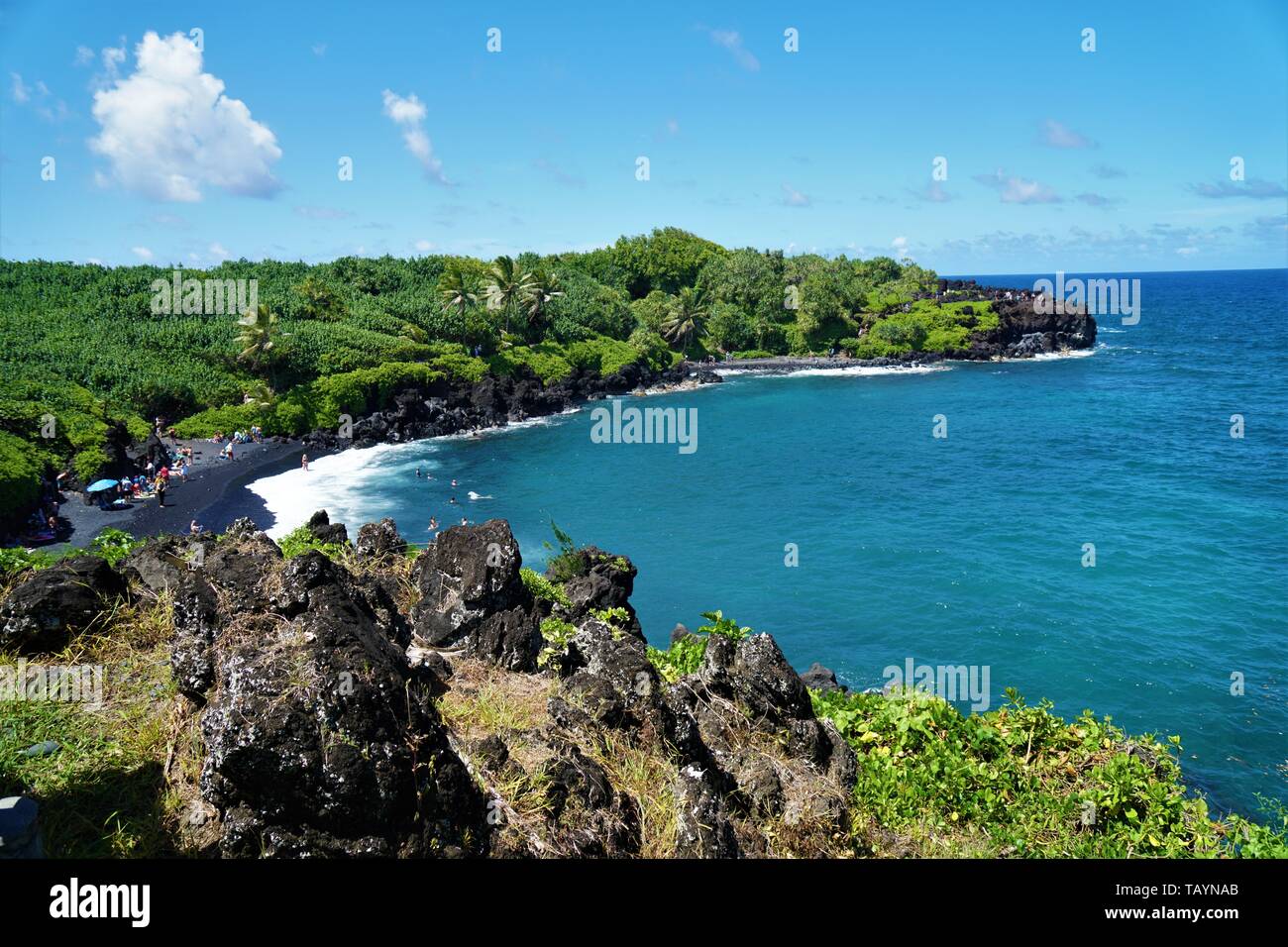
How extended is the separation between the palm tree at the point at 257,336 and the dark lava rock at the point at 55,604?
59.3 metres

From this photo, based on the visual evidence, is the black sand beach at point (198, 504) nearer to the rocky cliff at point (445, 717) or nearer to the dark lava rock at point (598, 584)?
the dark lava rock at point (598, 584)

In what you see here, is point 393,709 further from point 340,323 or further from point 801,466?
point 340,323

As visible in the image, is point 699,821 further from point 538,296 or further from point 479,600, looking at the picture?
point 538,296

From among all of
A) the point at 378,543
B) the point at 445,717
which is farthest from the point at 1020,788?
the point at 378,543

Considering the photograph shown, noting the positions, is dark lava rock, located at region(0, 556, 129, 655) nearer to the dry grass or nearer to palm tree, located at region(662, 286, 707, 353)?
the dry grass

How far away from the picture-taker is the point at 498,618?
44.2 feet

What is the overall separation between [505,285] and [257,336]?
30.2m

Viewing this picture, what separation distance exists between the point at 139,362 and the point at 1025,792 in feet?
227

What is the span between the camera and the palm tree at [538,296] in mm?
91312

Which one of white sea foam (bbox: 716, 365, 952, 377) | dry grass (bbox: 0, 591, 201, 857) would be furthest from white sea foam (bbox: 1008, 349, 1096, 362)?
dry grass (bbox: 0, 591, 201, 857)

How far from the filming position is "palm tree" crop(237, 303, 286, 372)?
64.2m

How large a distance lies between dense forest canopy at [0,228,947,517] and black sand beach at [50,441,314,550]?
113 inches

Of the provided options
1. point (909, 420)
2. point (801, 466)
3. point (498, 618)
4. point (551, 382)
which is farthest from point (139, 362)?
point (909, 420)
